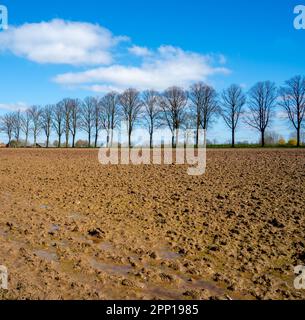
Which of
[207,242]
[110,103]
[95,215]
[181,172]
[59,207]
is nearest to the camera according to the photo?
[207,242]

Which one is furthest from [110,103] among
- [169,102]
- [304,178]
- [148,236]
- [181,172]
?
[148,236]

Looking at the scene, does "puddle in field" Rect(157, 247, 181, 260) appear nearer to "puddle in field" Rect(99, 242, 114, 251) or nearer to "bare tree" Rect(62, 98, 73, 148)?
"puddle in field" Rect(99, 242, 114, 251)

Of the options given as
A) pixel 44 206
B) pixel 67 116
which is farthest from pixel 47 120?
pixel 44 206

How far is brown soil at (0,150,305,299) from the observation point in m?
6.12

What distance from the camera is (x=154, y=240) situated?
8.78 m

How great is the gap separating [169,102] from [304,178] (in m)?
62.2

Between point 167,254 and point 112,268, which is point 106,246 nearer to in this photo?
point 112,268

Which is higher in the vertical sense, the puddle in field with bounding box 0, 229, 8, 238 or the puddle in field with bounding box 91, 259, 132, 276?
the puddle in field with bounding box 0, 229, 8, 238

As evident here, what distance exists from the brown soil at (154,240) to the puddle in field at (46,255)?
0.02 m

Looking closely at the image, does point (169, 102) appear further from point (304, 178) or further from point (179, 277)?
point (179, 277)

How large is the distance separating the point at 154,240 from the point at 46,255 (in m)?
2.65

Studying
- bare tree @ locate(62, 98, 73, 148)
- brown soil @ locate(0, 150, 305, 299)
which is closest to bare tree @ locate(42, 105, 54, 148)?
bare tree @ locate(62, 98, 73, 148)

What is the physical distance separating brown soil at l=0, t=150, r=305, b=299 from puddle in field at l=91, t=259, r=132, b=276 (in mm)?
20
